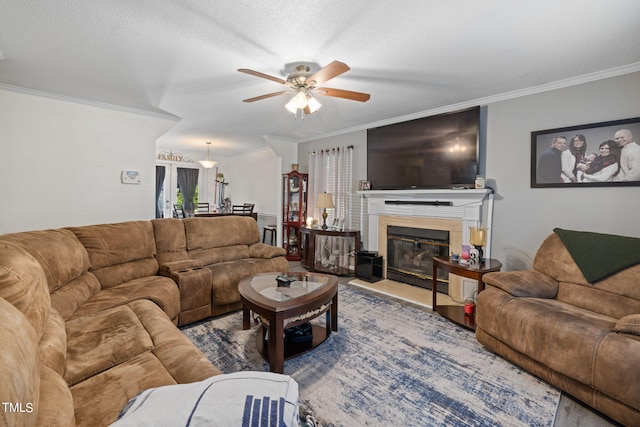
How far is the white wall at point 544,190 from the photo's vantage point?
8.38 ft

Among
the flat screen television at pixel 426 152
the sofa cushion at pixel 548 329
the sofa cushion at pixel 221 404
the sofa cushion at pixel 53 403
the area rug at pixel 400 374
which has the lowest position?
the area rug at pixel 400 374

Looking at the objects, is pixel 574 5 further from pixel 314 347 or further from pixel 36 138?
pixel 36 138

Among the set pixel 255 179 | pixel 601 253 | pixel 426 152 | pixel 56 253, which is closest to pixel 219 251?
pixel 56 253

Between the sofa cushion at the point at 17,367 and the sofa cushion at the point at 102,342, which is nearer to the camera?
the sofa cushion at the point at 17,367

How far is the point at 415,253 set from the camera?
4.17m

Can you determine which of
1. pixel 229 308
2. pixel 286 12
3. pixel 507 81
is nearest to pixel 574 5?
pixel 507 81

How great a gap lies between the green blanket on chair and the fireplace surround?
1.02 metres

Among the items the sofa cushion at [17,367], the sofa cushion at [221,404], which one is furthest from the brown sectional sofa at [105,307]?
the sofa cushion at [221,404]

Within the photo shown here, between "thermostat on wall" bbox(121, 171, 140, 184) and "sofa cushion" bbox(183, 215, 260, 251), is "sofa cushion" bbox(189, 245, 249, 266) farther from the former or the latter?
"thermostat on wall" bbox(121, 171, 140, 184)

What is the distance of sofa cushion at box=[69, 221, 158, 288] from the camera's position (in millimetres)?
2455

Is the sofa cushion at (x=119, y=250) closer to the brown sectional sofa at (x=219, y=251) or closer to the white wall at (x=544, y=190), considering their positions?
the brown sectional sofa at (x=219, y=251)

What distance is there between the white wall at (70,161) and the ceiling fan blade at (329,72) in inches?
119

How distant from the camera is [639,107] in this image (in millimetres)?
2461

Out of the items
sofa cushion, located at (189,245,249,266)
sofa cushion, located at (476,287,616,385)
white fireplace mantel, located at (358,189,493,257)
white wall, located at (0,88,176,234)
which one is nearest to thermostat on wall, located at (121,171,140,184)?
white wall, located at (0,88,176,234)
